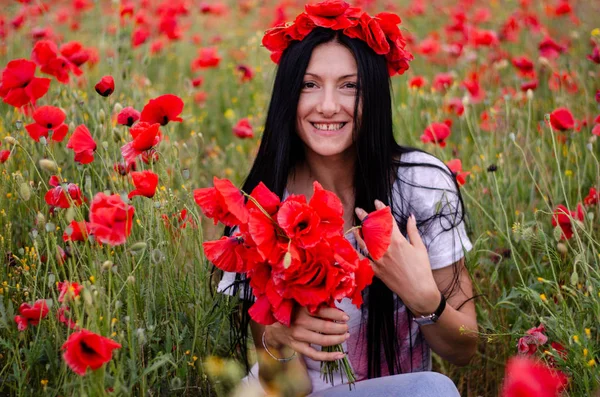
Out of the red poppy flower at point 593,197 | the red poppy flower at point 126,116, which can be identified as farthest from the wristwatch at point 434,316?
the red poppy flower at point 126,116

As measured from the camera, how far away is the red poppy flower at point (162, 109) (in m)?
1.87

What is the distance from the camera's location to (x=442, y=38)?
5195 mm

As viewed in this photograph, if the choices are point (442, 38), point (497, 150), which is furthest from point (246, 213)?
point (442, 38)

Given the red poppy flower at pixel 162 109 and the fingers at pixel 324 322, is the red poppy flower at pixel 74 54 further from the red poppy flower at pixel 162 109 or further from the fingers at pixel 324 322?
the fingers at pixel 324 322

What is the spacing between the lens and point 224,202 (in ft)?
4.52

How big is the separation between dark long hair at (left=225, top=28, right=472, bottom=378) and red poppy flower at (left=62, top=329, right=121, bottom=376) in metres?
0.68

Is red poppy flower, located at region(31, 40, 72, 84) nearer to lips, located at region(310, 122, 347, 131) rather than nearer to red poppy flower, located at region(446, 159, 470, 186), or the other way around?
lips, located at region(310, 122, 347, 131)

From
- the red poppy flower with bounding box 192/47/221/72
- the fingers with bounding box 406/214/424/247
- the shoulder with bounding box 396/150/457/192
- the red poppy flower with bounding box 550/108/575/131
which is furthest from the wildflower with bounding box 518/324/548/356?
the red poppy flower with bounding box 192/47/221/72

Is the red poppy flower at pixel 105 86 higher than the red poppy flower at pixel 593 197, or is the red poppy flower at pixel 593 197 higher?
the red poppy flower at pixel 105 86

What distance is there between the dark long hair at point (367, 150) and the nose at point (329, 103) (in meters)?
0.06

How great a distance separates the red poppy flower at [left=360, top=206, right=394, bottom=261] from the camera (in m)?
1.44

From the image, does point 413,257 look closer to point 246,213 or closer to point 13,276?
point 246,213

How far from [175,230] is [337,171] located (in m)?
0.54

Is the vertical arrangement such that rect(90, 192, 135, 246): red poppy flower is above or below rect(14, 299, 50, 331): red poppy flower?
above
